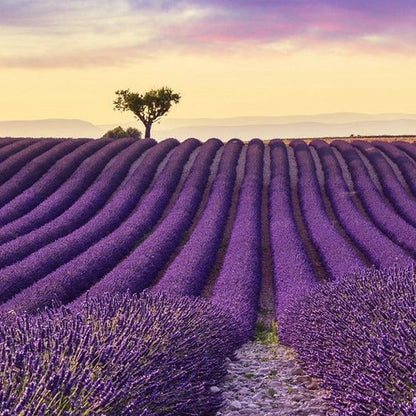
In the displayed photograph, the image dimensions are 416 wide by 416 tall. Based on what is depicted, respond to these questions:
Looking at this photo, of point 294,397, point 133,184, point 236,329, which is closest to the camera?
point 294,397

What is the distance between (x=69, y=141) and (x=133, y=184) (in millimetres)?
9073

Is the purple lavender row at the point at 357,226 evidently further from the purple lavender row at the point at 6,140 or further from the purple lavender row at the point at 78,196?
the purple lavender row at the point at 6,140

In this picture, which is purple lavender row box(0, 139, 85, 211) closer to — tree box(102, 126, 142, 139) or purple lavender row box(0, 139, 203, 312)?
purple lavender row box(0, 139, 203, 312)

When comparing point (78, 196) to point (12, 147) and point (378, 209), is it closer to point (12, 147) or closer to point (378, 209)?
point (12, 147)

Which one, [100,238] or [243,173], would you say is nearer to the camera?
[100,238]

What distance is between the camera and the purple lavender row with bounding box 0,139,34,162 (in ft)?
85.0

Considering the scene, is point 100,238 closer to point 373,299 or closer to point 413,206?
point 413,206

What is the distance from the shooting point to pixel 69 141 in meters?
29.9

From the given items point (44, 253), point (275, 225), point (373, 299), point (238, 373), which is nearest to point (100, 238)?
point (44, 253)

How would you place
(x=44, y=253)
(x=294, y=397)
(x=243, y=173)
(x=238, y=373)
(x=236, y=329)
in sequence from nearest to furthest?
(x=294, y=397)
(x=238, y=373)
(x=236, y=329)
(x=44, y=253)
(x=243, y=173)

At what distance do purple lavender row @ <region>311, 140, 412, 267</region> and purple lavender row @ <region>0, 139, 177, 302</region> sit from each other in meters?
6.71

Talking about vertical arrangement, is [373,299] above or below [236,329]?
above

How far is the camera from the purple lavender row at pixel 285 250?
10.4m

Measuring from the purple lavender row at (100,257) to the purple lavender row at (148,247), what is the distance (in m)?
0.04
